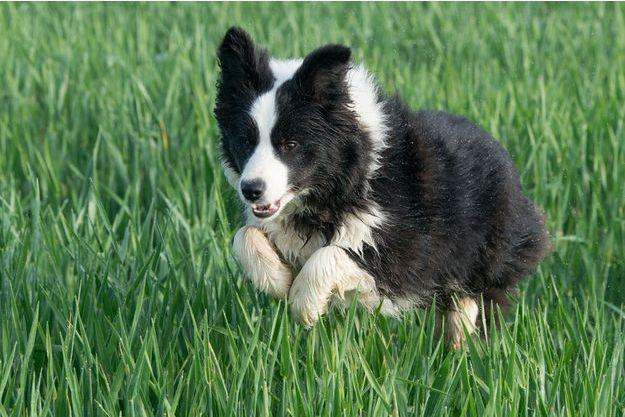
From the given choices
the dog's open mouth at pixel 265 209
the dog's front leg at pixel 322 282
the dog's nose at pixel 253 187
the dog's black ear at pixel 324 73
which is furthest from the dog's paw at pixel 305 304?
the dog's black ear at pixel 324 73

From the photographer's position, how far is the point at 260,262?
147 inches

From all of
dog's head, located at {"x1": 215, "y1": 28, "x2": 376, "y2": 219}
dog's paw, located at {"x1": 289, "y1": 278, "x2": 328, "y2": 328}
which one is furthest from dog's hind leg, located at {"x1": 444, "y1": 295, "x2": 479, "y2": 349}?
dog's head, located at {"x1": 215, "y1": 28, "x2": 376, "y2": 219}

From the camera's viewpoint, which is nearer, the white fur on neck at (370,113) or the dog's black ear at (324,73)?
the dog's black ear at (324,73)

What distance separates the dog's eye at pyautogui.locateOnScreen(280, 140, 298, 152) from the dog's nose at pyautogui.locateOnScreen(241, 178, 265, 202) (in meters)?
0.19

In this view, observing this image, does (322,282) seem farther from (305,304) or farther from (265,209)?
(265,209)

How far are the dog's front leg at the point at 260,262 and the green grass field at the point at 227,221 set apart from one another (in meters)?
0.12

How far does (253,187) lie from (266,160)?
0.38ft

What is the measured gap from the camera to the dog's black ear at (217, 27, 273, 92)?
3.71 meters

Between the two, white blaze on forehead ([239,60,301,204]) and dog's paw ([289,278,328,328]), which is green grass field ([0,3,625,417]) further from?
white blaze on forehead ([239,60,301,204])

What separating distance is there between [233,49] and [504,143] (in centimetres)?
231

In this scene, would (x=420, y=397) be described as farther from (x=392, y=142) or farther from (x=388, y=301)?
(x=392, y=142)

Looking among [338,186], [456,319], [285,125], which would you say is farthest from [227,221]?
[285,125]

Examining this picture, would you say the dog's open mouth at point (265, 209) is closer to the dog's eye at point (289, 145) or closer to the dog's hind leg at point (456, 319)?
the dog's eye at point (289, 145)

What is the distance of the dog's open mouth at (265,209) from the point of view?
3.54 m
